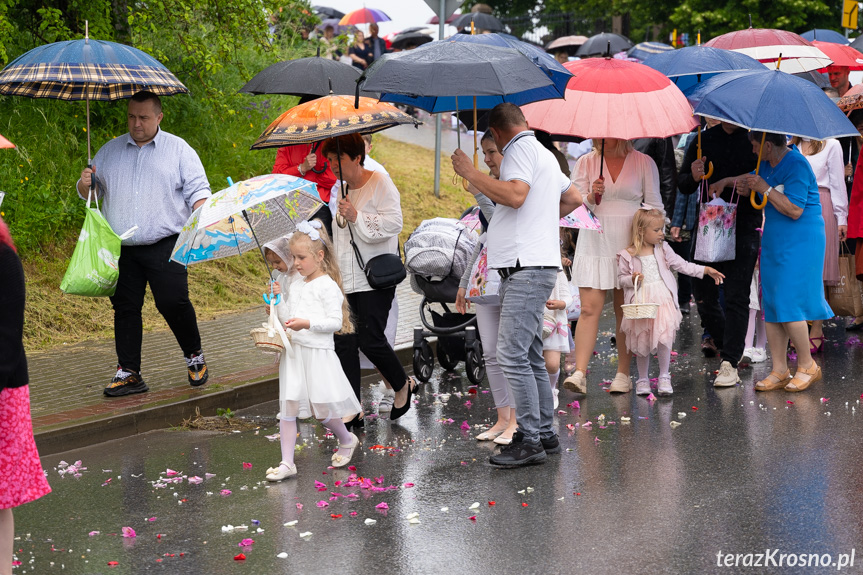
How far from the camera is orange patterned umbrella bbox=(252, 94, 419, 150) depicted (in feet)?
22.7

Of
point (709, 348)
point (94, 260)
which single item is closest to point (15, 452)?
point (94, 260)

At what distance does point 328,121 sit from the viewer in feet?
22.9

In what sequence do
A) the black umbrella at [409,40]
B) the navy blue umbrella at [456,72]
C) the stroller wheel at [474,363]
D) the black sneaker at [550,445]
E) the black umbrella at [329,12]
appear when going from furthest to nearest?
the black umbrella at [329,12]
the black umbrella at [409,40]
the stroller wheel at [474,363]
the black sneaker at [550,445]
the navy blue umbrella at [456,72]

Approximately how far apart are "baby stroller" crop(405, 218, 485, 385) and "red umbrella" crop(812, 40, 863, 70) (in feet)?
18.3

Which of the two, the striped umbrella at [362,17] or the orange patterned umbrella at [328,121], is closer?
the orange patterned umbrella at [328,121]

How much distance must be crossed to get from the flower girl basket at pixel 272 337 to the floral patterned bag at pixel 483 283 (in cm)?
128

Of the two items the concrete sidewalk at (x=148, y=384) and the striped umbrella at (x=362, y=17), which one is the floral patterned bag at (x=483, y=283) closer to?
the concrete sidewalk at (x=148, y=384)

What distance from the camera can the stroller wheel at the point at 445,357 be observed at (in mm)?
9125

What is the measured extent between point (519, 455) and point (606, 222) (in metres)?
2.54

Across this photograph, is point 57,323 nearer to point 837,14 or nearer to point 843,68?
point 843,68

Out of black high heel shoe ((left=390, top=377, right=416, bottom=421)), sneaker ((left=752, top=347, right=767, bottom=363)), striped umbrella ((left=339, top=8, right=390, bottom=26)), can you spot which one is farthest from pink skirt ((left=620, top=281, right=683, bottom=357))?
striped umbrella ((left=339, top=8, right=390, bottom=26))

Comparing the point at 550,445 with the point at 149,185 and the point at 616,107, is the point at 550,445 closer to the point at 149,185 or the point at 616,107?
the point at 616,107

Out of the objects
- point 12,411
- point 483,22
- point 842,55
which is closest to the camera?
point 12,411

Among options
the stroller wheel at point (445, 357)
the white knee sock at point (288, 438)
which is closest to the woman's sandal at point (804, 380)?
the stroller wheel at point (445, 357)
